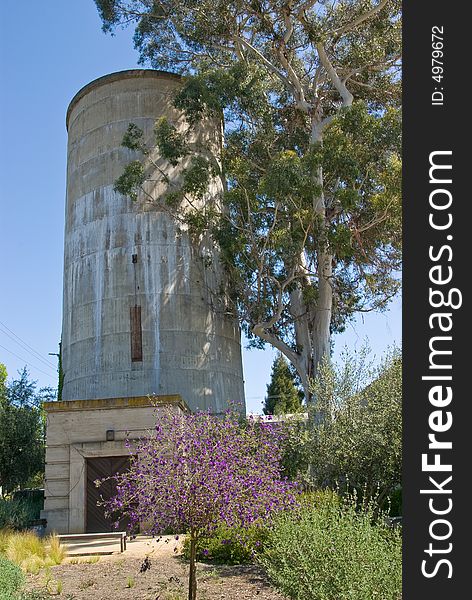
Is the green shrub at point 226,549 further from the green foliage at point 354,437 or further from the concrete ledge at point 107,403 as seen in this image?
the concrete ledge at point 107,403

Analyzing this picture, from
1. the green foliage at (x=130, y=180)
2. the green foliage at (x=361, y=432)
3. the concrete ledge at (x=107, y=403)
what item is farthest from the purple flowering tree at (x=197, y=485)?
the green foliage at (x=130, y=180)

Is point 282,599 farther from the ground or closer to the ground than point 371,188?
closer to the ground

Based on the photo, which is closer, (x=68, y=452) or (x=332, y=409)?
(x=332, y=409)

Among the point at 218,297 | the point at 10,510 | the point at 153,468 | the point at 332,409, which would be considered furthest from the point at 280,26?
the point at 153,468

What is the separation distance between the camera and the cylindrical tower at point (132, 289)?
90.2ft

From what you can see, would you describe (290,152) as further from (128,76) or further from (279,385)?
(279,385)

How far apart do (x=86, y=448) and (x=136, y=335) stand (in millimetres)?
6634

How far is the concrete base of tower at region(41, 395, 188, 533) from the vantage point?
2148 cm

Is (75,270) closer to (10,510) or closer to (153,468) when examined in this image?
(10,510)

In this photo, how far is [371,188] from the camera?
2597cm

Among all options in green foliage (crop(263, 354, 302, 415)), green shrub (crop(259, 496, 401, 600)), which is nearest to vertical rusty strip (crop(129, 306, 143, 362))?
green shrub (crop(259, 496, 401, 600))

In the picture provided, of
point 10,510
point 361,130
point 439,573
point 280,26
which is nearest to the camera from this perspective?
point 439,573

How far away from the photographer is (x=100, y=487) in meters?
21.7

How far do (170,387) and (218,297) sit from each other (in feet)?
14.9
